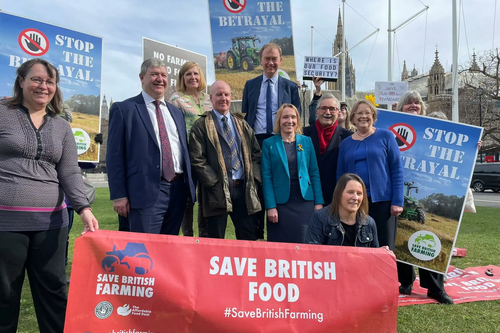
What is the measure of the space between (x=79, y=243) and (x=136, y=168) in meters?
0.84

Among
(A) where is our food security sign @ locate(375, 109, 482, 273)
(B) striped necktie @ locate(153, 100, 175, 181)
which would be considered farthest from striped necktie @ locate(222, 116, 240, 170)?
(A) where is our food security sign @ locate(375, 109, 482, 273)

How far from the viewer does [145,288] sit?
270 cm

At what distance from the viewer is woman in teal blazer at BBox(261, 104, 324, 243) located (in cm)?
391

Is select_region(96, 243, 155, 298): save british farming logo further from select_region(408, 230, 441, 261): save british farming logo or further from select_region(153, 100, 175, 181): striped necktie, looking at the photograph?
select_region(408, 230, 441, 261): save british farming logo

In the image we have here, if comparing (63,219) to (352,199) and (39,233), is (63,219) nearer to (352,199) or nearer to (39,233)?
(39,233)

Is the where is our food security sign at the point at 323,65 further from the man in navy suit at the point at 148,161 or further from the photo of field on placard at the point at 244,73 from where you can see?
the man in navy suit at the point at 148,161

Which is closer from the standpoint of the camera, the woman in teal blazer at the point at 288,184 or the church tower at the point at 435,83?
the woman in teal blazer at the point at 288,184

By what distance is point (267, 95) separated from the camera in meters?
4.62

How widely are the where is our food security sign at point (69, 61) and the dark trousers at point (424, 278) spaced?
4.47 m

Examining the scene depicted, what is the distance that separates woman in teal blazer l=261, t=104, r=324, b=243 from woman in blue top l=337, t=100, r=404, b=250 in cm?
45

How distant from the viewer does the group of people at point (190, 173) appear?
102 inches

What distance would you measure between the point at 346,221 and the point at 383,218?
0.60 meters

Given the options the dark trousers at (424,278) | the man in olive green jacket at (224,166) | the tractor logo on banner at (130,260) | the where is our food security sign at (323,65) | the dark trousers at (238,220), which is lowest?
the dark trousers at (424,278)

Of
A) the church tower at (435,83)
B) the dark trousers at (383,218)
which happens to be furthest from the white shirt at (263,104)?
the church tower at (435,83)
